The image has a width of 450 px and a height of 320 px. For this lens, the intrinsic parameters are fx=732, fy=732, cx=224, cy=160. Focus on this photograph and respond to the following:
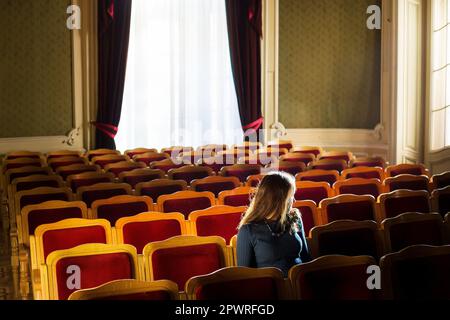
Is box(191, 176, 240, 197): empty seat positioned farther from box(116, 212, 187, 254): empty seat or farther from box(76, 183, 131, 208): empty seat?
box(116, 212, 187, 254): empty seat

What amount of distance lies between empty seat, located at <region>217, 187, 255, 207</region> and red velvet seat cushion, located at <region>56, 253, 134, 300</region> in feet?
7.16

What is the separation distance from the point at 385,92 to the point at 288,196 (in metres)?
8.41

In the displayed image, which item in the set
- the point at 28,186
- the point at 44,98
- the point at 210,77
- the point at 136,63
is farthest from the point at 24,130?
the point at 28,186

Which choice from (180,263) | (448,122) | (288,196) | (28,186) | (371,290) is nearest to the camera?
(371,290)

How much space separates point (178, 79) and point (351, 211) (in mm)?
7369

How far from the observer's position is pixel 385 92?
12320 mm

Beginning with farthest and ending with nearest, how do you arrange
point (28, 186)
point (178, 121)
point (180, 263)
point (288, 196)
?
point (178, 121) → point (28, 186) → point (180, 263) → point (288, 196)

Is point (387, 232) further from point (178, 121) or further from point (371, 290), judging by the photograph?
point (178, 121)

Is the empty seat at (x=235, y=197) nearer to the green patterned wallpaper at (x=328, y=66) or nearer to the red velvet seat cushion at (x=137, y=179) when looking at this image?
the red velvet seat cushion at (x=137, y=179)

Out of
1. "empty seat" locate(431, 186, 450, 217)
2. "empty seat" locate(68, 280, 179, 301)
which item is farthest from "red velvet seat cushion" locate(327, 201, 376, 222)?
"empty seat" locate(68, 280, 179, 301)

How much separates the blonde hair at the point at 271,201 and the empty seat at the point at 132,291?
82cm

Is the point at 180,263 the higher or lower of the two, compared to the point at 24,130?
lower

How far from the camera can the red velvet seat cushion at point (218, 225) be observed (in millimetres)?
5672

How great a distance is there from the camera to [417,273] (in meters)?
4.22
